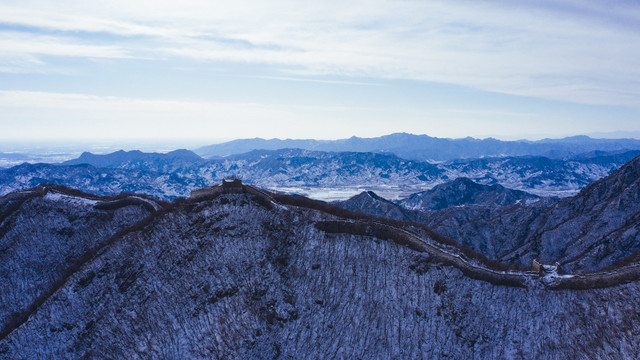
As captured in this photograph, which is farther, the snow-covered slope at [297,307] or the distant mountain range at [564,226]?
the distant mountain range at [564,226]

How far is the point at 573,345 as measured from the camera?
35938mm

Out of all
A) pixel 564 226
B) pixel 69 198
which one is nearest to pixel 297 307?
pixel 69 198

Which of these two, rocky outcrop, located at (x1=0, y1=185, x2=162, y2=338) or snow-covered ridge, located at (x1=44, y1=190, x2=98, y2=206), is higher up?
snow-covered ridge, located at (x1=44, y1=190, x2=98, y2=206)

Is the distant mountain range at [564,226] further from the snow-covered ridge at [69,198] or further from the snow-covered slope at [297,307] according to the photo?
the snow-covered ridge at [69,198]

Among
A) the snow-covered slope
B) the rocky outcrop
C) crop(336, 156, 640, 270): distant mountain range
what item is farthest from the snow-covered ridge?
crop(336, 156, 640, 270): distant mountain range

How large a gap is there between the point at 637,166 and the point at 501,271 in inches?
3335

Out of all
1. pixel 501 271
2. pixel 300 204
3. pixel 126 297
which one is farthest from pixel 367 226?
pixel 126 297

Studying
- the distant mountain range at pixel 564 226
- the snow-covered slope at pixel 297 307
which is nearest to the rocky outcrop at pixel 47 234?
the snow-covered slope at pixel 297 307

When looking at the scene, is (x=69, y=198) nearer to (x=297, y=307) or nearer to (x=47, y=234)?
(x=47, y=234)

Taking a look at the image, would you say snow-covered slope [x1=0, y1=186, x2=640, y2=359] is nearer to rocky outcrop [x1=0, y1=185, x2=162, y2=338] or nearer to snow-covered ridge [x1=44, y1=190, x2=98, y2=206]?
rocky outcrop [x1=0, y1=185, x2=162, y2=338]

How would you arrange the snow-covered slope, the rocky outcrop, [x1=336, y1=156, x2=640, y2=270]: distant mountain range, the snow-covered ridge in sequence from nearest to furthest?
the snow-covered slope → the rocky outcrop → the snow-covered ridge → [x1=336, y1=156, x2=640, y2=270]: distant mountain range

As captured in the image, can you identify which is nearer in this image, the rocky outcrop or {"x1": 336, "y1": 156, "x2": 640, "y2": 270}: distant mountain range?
the rocky outcrop

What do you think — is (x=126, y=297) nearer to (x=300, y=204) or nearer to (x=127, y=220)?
(x=127, y=220)

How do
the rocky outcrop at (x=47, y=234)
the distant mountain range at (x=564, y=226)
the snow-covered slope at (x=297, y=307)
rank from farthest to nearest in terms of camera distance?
the distant mountain range at (x=564, y=226), the rocky outcrop at (x=47, y=234), the snow-covered slope at (x=297, y=307)
